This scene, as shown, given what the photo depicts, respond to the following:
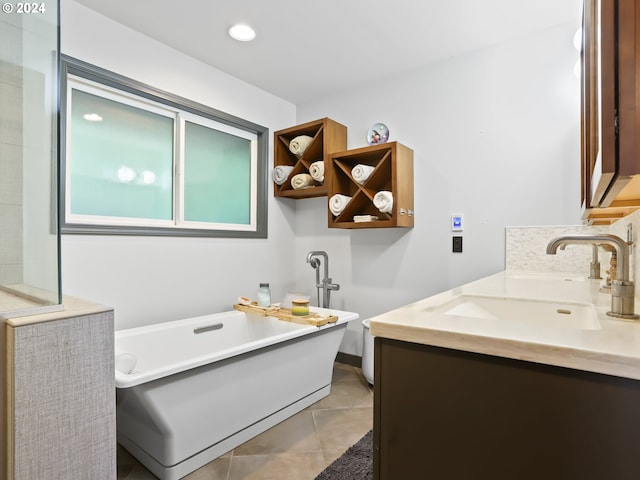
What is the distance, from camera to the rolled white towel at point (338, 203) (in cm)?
274

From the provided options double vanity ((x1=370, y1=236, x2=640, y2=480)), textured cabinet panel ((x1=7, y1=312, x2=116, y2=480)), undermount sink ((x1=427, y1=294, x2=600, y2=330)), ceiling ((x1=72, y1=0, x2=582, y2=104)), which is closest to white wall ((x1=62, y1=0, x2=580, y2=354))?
ceiling ((x1=72, y1=0, x2=582, y2=104))

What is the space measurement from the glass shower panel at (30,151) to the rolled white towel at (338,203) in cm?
188

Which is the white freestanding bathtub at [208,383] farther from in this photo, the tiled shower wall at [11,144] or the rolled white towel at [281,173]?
the rolled white towel at [281,173]

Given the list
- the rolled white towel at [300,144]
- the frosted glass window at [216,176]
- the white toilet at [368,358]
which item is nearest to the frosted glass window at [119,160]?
the frosted glass window at [216,176]

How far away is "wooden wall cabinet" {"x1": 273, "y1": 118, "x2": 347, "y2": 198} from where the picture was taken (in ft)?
9.54

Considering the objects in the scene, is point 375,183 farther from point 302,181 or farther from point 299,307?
point 299,307

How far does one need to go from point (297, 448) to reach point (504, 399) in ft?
4.96

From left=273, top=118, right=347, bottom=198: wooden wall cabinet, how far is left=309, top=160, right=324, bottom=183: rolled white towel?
0.18 feet

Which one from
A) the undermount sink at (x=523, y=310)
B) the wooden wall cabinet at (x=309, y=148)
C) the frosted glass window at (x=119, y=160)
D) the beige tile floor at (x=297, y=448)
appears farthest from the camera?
the wooden wall cabinet at (x=309, y=148)

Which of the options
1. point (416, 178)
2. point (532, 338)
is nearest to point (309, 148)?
point (416, 178)

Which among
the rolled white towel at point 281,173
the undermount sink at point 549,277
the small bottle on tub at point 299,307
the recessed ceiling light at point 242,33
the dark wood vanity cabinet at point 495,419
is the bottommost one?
the small bottle on tub at point 299,307

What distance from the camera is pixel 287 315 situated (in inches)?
94.0

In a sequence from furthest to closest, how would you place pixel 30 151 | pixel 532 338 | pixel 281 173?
pixel 281 173 → pixel 30 151 → pixel 532 338

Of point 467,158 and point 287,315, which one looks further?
point 467,158
